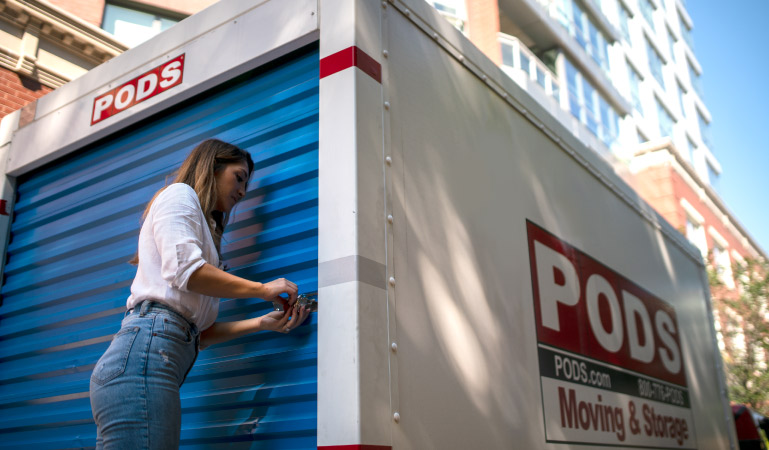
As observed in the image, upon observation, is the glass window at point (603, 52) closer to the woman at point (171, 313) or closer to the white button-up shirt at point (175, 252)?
the woman at point (171, 313)

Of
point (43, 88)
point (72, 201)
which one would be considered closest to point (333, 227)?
point (72, 201)

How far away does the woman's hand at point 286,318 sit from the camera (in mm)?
2340

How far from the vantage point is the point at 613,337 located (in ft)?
12.9

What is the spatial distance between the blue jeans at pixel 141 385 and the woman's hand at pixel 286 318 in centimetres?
33

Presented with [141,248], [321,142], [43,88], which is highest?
[43,88]

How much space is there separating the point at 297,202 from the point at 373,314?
62 centimetres

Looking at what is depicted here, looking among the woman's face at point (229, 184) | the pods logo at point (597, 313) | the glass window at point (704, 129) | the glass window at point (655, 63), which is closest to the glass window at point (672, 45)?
the glass window at point (655, 63)

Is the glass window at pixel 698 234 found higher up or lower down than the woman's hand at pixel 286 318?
higher up

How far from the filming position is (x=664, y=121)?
82.8ft

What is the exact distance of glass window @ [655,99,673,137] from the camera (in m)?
24.6

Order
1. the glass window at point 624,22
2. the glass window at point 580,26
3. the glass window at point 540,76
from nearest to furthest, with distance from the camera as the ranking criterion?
the glass window at point 540,76 → the glass window at point 580,26 → the glass window at point 624,22

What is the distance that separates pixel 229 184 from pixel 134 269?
79cm

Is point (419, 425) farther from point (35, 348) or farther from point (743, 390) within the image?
point (743, 390)

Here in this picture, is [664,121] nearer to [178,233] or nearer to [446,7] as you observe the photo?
[446,7]
